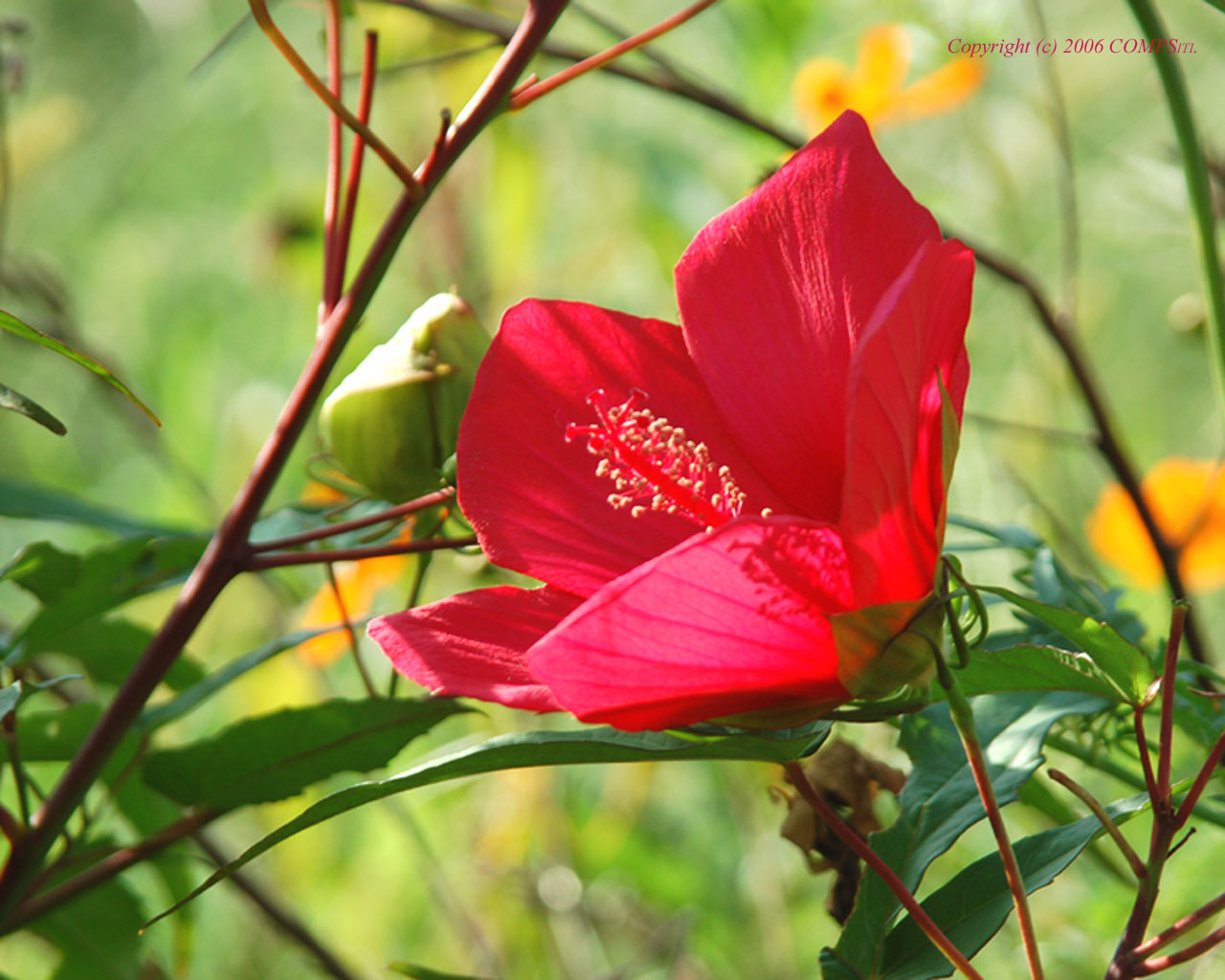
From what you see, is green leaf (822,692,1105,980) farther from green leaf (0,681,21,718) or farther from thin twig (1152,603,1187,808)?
green leaf (0,681,21,718)

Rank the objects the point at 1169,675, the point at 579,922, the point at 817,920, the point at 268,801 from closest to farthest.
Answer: the point at 1169,675
the point at 268,801
the point at 579,922
the point at 817,920

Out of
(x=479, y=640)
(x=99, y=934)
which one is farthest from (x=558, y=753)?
(x=99, y=934)

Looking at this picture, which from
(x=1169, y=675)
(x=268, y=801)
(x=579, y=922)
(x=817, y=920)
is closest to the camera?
(x=1169, y=675)

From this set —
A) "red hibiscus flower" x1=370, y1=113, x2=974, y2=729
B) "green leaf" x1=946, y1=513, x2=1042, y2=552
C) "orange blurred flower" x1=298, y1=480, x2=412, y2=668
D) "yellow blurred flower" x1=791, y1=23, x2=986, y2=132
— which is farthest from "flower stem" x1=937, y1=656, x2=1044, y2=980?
"yellow blurred flower" x1=791, y1=23, x2=986, y2=132

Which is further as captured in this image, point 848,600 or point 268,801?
point 268,801

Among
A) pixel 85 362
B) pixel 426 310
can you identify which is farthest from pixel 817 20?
pixel 85 362

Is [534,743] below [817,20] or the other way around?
below

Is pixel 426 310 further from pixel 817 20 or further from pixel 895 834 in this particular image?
pixel 817 20

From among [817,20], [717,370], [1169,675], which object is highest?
[817,20]

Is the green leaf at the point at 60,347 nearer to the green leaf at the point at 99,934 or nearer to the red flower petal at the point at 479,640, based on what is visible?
the red flower petal at the point at 479,640
